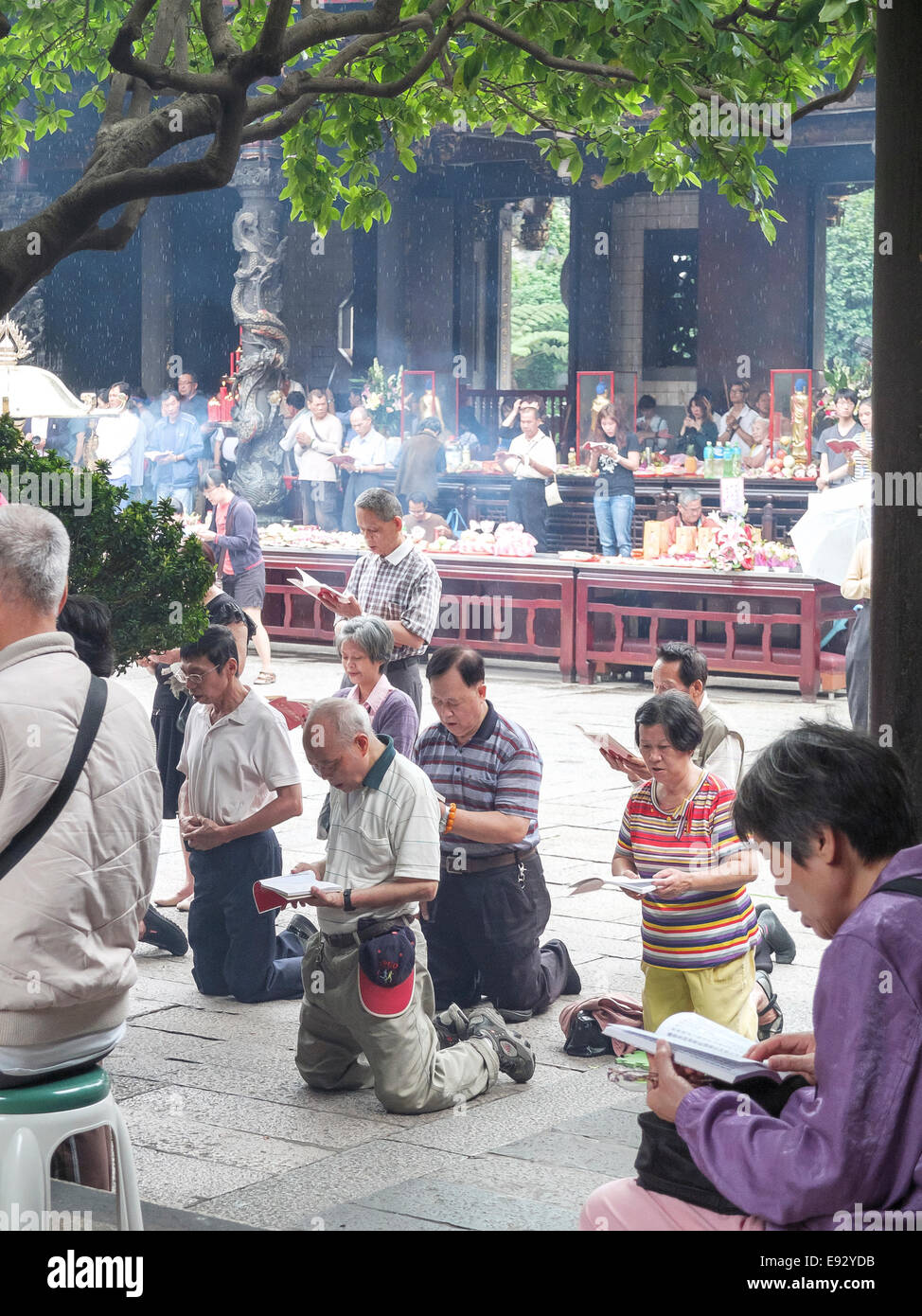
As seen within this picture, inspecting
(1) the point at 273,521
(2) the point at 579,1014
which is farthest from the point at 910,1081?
(1) the point at 273,521

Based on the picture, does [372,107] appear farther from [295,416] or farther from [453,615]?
[295,416]

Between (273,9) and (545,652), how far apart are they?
35.5 feet

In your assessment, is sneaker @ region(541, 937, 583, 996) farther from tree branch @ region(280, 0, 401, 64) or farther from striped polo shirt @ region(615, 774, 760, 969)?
tree branch @ region(280, 0, 401, 64)

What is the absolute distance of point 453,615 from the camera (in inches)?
658

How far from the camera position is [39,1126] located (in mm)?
3340

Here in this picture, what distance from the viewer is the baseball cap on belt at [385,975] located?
17.1 feet

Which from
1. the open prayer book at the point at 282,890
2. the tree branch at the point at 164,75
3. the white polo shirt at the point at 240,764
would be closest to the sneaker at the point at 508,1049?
the open prayer book at the point at 282,890

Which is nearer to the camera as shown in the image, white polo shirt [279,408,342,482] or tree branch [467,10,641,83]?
tree branch [467,10,641,83]

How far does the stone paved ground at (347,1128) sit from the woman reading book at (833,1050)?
5.43ft

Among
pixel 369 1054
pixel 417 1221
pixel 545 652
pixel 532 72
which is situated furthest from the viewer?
pixel 545 652

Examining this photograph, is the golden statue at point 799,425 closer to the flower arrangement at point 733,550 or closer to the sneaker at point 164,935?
the flower arrangement at point 733,550

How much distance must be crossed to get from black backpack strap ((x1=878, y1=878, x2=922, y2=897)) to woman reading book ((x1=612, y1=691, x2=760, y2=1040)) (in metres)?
2.74

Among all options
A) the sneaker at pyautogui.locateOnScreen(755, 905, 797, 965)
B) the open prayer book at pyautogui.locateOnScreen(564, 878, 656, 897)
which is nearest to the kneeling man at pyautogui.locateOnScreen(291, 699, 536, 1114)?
the open prayer book at pyautogui.locateOnScreen(564, 878, 656, 897)

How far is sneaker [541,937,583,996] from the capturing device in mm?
6477
